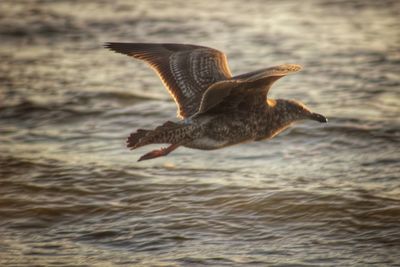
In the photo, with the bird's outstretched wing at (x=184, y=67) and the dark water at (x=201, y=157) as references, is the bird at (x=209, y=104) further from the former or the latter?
the dark water at (x=201, y=157)

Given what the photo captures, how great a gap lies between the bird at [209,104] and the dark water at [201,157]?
808mm

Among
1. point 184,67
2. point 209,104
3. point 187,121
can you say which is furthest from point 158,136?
point 184,67

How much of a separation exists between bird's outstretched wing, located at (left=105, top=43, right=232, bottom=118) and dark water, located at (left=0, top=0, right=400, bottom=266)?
1041 millimetres

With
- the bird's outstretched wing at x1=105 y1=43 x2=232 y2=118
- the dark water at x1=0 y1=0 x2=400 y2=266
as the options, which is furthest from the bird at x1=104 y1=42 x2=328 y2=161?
the dark water at x1=0 y1=0 x2=400 y2=266

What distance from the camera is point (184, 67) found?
8.12 m

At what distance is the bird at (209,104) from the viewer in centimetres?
709

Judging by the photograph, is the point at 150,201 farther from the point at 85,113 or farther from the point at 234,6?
the point at 234,6

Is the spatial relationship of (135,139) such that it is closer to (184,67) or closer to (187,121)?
(187,121)

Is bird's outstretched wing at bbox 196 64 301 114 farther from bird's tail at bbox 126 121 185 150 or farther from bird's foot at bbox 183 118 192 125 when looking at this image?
bird's tail at bbox 126 121 185 150

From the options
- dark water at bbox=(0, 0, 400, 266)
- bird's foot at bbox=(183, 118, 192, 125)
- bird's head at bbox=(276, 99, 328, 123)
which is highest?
bird's foot at bbox=(183, 118, 192, 125)

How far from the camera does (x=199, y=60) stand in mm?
8117

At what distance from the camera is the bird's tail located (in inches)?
275

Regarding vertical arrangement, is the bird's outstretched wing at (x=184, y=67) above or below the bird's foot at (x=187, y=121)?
above

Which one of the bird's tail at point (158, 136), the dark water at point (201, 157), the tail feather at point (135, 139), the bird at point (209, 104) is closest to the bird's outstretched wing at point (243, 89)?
the bird at point (209, 104)
